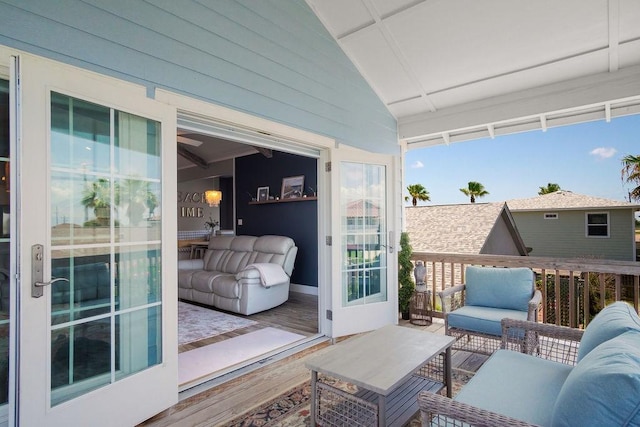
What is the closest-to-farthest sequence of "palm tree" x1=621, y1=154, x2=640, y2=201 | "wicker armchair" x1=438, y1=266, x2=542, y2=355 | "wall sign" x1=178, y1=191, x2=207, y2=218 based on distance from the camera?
"wicker armchair" x1=438, y1=266, x2=542, y2=355 → "wall sign" x1=178, y1=191, x2=207, y2=218 → "palm tree" x1=621, y1=154, x2=640, y2=201

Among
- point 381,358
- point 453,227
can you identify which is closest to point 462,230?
point 453,227

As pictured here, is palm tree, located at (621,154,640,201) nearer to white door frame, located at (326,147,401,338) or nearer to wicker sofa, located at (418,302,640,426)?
white door frame, located at (326,147,401,338)

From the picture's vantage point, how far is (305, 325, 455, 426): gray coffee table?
1.87m

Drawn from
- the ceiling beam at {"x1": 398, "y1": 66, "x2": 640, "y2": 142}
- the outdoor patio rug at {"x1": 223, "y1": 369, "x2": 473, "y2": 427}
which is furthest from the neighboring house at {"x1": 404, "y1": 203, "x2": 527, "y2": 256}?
the outdoor patio rug at {"x1": 223, "y1": 369, "x2": 473, "y2": 427}

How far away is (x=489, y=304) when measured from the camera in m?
3.41

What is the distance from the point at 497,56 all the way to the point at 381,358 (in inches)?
134

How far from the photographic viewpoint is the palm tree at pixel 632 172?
42.9ft

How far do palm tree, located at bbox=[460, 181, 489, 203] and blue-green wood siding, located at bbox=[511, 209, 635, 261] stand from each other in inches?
219

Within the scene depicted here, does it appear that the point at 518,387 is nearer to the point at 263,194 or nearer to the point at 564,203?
the point at 263,194

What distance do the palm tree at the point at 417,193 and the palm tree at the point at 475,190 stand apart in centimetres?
214

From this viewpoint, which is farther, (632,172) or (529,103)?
(632,172)

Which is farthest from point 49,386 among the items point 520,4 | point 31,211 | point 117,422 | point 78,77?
point 520,4

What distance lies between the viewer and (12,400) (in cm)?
163

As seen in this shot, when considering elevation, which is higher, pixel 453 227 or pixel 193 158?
pixel 193 158
